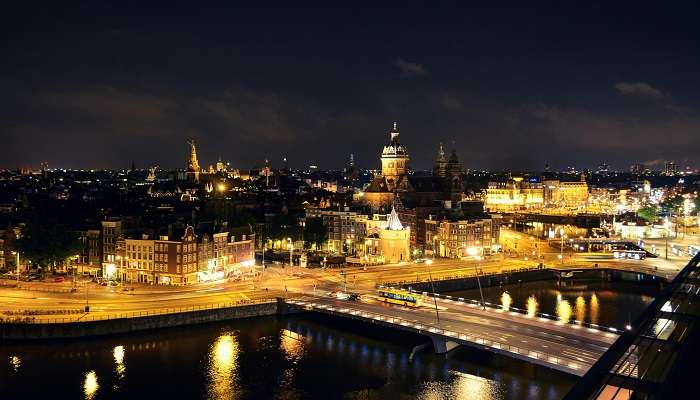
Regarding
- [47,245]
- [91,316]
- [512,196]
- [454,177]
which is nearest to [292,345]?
[91,316]

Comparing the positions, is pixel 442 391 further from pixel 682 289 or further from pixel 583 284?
pixel 583 284

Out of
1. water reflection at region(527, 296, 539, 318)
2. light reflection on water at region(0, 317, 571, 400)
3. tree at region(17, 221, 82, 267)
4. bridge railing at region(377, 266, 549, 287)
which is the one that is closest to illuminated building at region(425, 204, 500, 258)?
bridge railing at region(377, 266, 549, 287)

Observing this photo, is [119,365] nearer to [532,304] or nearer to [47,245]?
[47,245]

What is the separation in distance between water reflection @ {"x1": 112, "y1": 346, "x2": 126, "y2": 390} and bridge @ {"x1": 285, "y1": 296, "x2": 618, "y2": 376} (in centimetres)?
1583

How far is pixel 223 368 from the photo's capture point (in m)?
45.2

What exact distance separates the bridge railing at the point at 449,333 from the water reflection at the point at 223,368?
327 inches

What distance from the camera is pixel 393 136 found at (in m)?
115

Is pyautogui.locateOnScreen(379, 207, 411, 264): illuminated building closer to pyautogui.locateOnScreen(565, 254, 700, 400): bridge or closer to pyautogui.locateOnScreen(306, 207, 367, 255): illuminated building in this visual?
pyautogui.locateOnScreen(306, 207, 367, 255): illuminated building

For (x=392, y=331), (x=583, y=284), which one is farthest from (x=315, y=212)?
(x=392, y=331)

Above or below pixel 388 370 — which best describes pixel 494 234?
above

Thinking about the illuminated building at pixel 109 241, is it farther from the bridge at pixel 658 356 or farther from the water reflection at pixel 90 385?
the bridge at pixel 658 356

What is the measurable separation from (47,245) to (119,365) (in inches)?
1175

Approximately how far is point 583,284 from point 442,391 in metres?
45.6

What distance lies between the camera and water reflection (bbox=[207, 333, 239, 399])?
41.0 m
